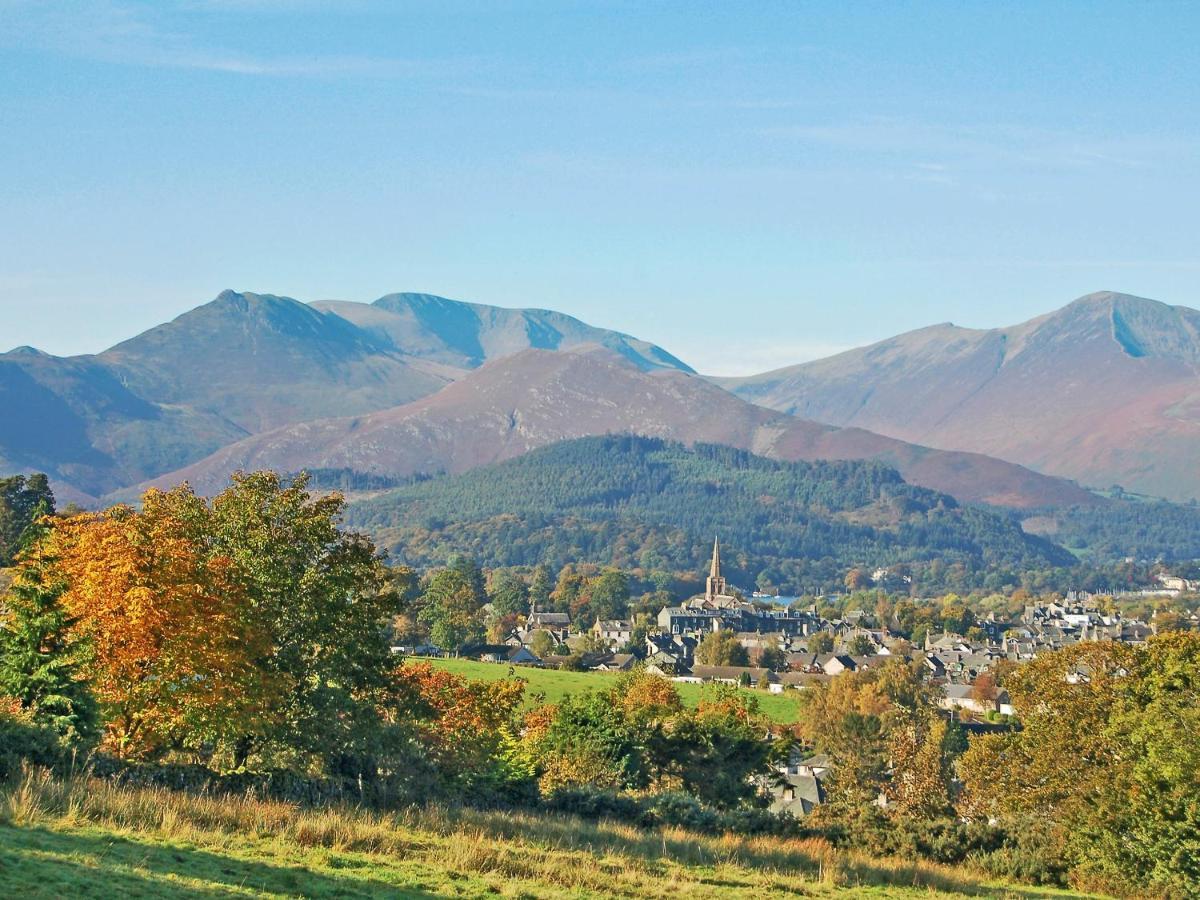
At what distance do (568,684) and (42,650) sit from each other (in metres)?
59.3

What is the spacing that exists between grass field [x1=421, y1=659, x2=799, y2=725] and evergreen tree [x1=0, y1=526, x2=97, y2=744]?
157 ft

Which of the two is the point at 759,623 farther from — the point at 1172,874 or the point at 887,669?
the point at 1172,874

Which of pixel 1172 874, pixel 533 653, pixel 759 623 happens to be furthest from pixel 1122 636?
pixel 1172 874

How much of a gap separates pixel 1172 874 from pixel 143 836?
18.8m

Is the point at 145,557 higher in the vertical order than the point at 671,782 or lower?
higher

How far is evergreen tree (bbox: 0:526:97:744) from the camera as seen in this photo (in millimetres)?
28016

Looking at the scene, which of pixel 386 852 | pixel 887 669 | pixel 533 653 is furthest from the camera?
pixel 533 653

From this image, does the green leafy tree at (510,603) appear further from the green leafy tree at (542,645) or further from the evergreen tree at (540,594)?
the green leafy tree at (542,645)

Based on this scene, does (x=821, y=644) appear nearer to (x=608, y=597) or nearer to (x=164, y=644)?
(x=608, y=597)

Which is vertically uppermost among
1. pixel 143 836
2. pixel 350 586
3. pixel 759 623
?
pixel 350 586

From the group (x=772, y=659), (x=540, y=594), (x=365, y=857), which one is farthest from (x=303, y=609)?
(x=540, y=594)

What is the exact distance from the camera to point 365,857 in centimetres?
1802

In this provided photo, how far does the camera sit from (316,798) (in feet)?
76.3

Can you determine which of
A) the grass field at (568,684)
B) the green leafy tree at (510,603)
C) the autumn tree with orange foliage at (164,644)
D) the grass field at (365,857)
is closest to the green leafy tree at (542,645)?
Answer: the grass field at (568,684)
